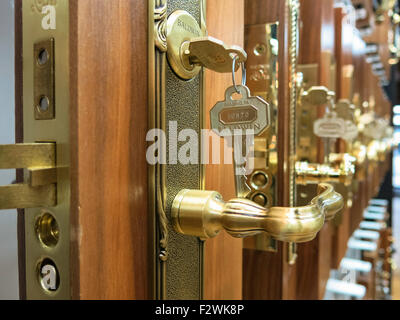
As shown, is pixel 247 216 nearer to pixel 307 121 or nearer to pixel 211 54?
pixel 211 54

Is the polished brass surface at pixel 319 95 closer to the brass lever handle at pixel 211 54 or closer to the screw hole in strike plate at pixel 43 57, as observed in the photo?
the brass lever handle at pixel 211 54

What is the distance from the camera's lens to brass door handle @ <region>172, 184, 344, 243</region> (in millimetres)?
266

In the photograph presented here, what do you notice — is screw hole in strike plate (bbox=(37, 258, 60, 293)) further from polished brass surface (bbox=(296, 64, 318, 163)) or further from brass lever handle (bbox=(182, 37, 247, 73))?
polished brass surface (bbox=(296, 64, 318, 163))

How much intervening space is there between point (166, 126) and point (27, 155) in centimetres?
12

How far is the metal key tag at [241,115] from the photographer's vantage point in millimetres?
286

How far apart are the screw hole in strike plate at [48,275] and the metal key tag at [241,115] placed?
160 millimetres

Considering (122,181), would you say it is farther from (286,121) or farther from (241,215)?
(286,121)

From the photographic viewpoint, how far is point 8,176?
0.26m

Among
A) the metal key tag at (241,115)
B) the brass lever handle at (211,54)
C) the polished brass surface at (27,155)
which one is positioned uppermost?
the brass lever handle at (211,54)

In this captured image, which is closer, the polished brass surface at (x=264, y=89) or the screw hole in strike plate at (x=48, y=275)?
the screw hole in strike plate at (x=48, y=275)

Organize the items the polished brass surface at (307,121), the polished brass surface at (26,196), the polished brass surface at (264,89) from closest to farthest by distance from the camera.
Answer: the polished brass surface at (26,196) < the polished brass surface at (264,89) < the polished brass surface at (307,121)

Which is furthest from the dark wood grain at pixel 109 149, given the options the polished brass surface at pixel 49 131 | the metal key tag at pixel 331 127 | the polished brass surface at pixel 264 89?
the metal key tag at pixel 331 127

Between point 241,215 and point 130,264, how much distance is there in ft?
0.31
